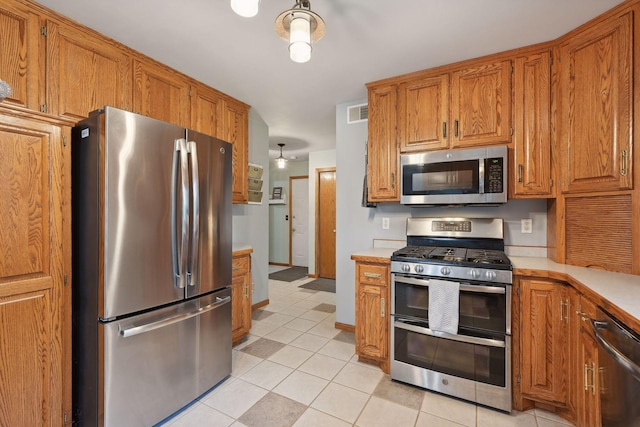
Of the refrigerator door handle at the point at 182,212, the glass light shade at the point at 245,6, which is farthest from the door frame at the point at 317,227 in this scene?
the glass light shade at the point at 245,6

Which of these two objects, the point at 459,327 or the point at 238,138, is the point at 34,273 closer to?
the point at 238,138

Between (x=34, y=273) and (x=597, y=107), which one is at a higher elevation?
(x=597, y=107)

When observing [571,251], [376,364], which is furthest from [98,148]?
[571,251]

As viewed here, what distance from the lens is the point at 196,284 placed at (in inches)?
75.0

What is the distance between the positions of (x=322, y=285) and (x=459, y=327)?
3.29 metres

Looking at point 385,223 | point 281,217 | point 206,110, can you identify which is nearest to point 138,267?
point 206,110

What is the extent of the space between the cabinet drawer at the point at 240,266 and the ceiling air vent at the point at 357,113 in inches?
71.5

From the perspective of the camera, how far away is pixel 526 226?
233cm

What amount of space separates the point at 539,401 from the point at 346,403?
123cm

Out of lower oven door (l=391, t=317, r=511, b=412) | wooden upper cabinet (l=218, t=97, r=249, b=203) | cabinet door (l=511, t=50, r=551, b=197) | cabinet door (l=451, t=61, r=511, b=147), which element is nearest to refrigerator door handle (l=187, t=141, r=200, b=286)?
wooden upper cabinet (l=218, t=97, r=249, b=203)

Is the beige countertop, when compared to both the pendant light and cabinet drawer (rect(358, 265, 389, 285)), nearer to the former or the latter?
cabinet drawer (rect(358, 265, 389, 285))

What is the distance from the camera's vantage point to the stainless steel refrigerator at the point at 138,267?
1.51 meters

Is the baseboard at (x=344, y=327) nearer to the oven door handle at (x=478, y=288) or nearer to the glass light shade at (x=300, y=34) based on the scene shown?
the oven door handle at (x=478, y=288)

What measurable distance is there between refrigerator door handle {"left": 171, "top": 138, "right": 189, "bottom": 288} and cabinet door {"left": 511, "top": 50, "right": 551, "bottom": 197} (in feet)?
7.65
